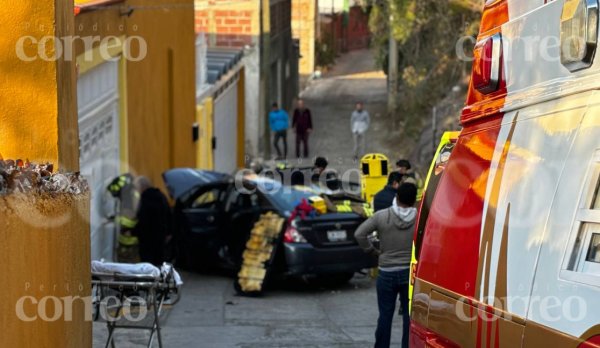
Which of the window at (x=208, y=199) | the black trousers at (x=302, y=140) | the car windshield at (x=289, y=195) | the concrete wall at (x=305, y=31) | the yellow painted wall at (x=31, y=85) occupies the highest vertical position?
the concrete wall at (x=305, y=31)

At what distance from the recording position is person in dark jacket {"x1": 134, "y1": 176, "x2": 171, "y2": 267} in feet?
43.7

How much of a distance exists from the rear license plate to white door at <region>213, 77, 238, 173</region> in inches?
443

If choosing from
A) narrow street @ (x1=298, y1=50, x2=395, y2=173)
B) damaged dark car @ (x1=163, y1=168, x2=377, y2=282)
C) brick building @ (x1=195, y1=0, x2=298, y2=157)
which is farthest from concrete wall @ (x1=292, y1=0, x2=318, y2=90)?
damaged dark car @ (x1=163, y1=168, x2=377, y2=282)

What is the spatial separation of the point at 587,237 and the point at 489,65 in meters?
1.37

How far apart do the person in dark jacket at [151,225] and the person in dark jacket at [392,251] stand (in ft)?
17.1

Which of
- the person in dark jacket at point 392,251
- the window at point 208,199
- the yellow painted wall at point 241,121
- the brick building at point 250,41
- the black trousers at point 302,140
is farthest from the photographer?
the yellow painted wall at point 241,121

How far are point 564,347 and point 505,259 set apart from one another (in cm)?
70

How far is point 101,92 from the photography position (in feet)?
44.8

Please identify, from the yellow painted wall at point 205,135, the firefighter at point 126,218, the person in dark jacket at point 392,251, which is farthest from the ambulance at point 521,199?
the yellow painted wall at point 205,135

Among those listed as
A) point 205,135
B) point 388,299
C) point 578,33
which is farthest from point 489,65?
point 205,135

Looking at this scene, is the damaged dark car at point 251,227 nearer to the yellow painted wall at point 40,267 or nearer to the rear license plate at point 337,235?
the rear license plate at point 337,235

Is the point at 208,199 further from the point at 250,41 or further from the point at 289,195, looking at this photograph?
the point at 250,41

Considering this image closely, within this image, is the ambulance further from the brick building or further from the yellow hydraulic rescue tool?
the brick building

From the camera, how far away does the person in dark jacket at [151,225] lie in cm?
1332
